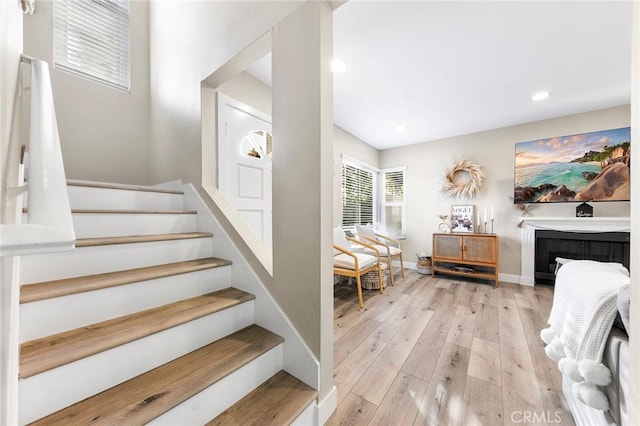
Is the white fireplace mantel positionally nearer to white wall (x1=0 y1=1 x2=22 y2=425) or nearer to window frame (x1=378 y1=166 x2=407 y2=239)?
window frame (x1=378 y1=166 x2=407 y2=239)

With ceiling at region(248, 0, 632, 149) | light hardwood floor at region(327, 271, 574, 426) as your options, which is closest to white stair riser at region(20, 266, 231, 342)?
light hardwood floor at region(327, 271, 574, 426)

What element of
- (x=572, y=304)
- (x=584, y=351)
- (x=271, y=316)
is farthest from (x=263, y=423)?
(x=572, y=304)

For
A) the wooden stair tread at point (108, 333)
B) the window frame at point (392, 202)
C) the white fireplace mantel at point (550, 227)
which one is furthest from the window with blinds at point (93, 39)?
the white fireplace mantel at point (550, 227)

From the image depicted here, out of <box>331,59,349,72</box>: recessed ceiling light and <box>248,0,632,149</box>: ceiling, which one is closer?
<box>248,0,632,149</box>: ceiling

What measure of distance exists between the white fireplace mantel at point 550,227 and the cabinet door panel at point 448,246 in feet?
2.91

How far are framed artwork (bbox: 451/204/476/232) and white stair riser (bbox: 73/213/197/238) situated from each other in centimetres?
397

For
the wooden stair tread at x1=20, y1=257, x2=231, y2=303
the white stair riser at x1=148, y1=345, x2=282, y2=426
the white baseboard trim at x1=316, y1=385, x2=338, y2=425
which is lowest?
the white baseboard trim at x1=316, y1=385, x2=338, y2=425

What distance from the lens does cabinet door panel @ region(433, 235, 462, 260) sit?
371cm

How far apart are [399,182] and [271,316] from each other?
4.06 meters

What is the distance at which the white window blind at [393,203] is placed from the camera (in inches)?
184

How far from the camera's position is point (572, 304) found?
1.04m

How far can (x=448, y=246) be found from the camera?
12.5 feet

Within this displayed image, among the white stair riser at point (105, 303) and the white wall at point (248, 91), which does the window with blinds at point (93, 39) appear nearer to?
the white wall at point (248, 91)

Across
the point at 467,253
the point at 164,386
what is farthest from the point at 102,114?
the point at 467,253
